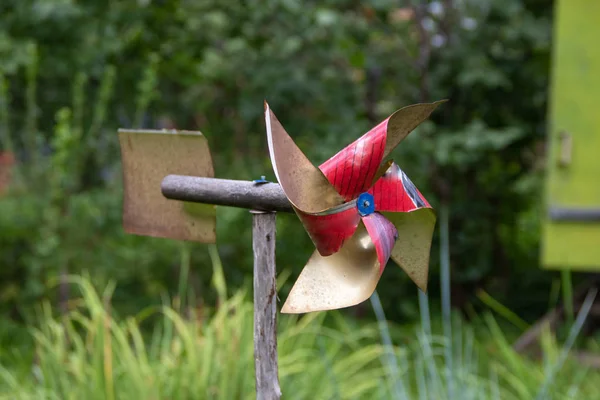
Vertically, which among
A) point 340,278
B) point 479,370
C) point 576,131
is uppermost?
point 340,278

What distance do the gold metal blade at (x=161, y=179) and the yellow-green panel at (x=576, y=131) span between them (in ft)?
7.44

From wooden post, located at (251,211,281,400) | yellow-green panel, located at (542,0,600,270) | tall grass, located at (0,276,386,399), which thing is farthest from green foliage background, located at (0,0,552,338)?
wooden post, located at (251,211,281,400)

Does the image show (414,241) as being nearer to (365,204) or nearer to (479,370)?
(365,204)

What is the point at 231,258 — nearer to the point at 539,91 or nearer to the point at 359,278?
the point at 539,91

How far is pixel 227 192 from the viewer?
111cm

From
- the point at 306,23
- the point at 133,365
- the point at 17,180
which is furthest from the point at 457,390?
the point at 17,180

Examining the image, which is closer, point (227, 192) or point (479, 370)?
point (227, 192)

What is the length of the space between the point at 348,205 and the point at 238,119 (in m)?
3.20

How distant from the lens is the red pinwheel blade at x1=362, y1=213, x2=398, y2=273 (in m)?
0.98

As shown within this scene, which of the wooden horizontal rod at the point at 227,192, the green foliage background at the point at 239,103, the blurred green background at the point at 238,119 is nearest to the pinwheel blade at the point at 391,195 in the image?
the wooden horizontal rod at the point at 227,192

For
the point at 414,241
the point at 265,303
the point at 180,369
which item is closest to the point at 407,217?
the point at 414,241

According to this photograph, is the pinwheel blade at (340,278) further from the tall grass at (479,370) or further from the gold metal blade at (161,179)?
the tall grass at (479,370)

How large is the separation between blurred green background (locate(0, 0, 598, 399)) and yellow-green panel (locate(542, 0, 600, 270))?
0.87ft

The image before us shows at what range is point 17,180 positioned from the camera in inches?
143
